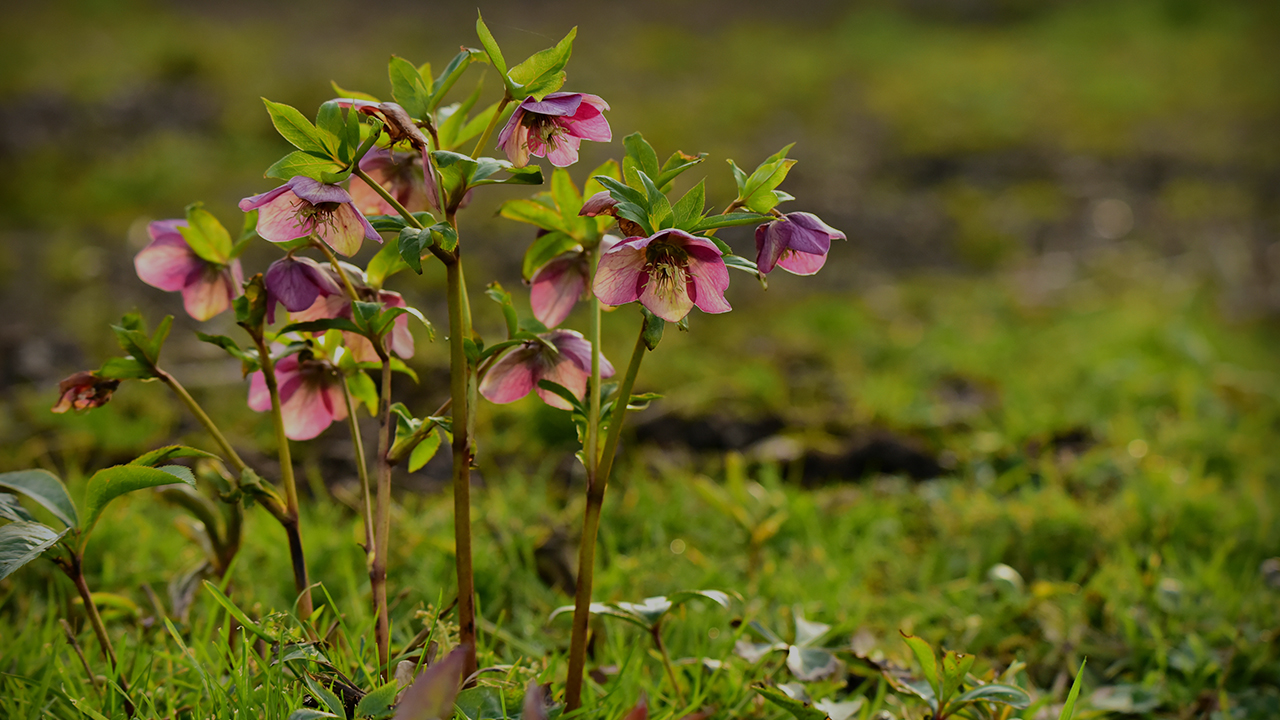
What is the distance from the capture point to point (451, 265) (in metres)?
0.80

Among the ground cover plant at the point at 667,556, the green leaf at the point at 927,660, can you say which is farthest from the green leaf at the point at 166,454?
the green leaf at the point at 927,660

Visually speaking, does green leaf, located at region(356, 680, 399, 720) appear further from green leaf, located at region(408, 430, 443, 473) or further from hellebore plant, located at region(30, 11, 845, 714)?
green leaf, located at region(408, 430, 443, 473)

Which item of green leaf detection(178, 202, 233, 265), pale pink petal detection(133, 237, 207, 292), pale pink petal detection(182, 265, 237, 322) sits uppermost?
green leaf detection(178, 202, 233, 265)

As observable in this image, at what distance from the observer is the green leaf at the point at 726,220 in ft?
2.49

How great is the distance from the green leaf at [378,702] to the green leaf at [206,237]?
476 millimetres

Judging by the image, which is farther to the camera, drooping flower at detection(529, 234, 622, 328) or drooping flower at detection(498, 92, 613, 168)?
drooping flower at detection(529, 234, 622, 328)

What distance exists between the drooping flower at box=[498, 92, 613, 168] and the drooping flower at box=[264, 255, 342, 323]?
0.73ft

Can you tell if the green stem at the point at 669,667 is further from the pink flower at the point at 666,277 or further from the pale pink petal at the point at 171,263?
the pale pink petal at the point at 171,263

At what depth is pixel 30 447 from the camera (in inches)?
76.2

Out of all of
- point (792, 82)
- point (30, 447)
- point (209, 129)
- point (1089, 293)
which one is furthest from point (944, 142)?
point (30, 447)

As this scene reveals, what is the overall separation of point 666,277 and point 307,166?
1.08 feet

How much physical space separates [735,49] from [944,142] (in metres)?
3.68

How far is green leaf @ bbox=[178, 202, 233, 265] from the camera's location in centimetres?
90

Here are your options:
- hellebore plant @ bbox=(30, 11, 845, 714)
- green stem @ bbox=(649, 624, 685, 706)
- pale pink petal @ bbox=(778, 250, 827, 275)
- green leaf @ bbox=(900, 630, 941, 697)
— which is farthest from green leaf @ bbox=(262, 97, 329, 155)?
green leaf @ bbox=(900, 630, 941, 697)
